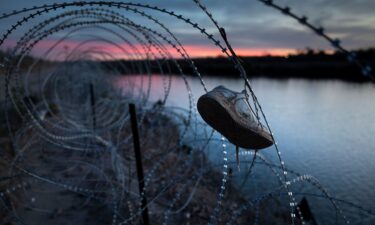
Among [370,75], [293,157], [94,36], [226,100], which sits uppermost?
[94,36]

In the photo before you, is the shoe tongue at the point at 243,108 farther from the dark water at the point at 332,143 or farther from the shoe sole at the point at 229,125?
the dark water at the point at 332,143

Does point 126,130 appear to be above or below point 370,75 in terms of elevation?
below

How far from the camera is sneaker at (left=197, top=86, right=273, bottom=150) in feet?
7.86

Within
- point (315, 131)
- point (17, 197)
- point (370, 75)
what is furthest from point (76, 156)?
point (315, 131)

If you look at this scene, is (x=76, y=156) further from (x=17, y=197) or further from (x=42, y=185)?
(x=17, y=197)

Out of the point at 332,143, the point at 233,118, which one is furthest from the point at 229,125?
the point at 332,143

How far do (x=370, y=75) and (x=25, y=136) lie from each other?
8.50 m

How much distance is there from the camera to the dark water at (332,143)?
812cm

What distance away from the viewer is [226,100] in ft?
8.04

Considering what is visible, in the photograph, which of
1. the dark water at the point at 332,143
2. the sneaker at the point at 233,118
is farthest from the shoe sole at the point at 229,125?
the dark water at the point at 332,143

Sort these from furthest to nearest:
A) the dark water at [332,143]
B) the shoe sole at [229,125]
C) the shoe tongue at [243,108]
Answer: the dark water at [332,143], the shoe tongue at [243,108], the shoe sole at [229,125]

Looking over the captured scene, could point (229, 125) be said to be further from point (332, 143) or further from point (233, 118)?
point (332, 143)

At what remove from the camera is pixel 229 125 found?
2.50 metres

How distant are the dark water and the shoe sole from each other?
267cm
